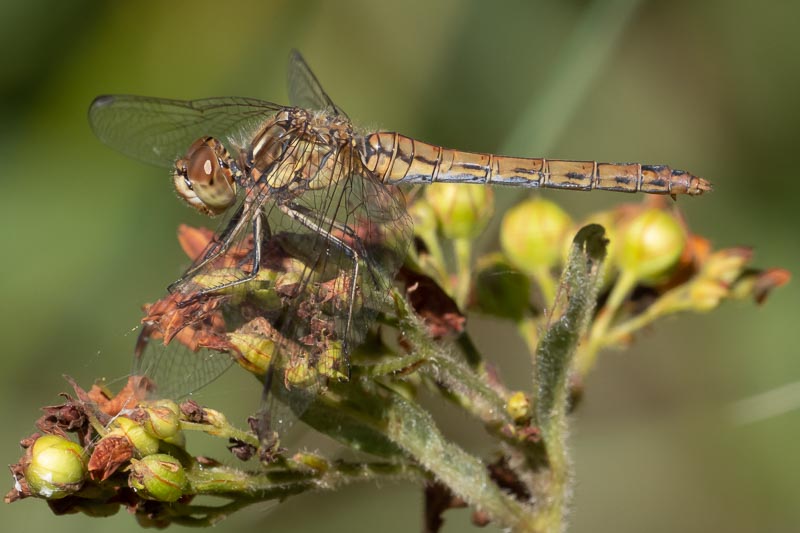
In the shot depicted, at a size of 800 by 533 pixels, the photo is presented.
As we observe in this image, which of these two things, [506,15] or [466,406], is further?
[506,15]

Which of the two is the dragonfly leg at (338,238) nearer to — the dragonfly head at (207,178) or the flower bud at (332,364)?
the flower bud at (332,364)

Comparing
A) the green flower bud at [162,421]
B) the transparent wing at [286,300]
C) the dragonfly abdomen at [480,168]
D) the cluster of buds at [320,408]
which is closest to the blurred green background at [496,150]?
the dragonfly abdomen at [480,168]

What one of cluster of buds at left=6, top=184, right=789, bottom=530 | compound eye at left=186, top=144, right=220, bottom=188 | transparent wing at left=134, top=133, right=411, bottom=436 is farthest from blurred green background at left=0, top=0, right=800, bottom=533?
cluster of buds at left=6, top=184, right=789, bottom=530

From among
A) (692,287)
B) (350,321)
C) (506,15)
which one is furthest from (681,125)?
(350,321)

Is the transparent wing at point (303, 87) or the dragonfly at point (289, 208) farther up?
the transparent wing at point (303, 87)

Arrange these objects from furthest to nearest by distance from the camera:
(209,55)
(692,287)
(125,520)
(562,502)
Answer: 1. (209,55)
2. (125,520)
3. (692,287)
4. (562,502)

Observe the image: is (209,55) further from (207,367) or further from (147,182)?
(207,367)
